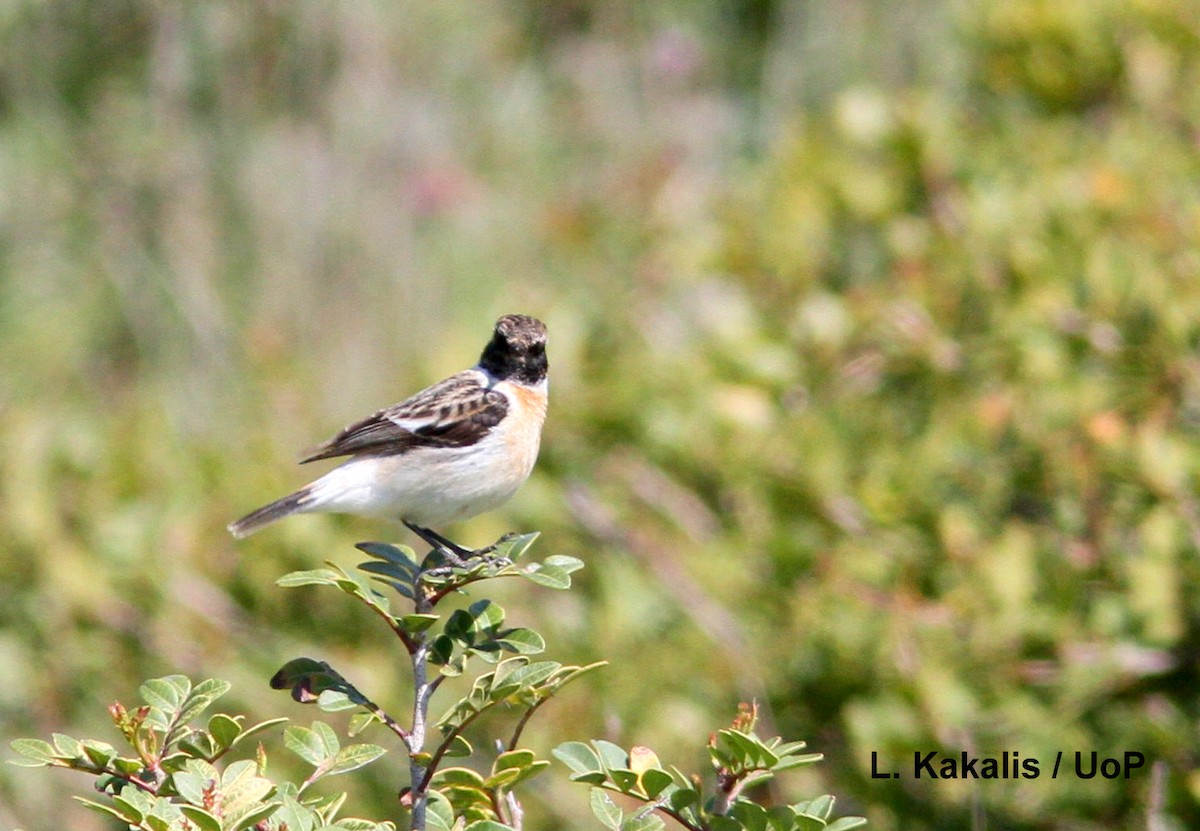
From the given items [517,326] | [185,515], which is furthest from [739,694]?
[185,515]

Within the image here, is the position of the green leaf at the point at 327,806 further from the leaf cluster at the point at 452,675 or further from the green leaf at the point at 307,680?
the green leaf at the point at 307,680

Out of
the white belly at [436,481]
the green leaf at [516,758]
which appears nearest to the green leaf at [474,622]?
the green leaf at [516,758]

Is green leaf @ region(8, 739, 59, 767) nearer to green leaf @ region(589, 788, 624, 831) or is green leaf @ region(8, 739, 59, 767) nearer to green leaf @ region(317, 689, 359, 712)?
green leaf @ region(317, 689, 359, 712)

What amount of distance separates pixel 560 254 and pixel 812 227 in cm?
278

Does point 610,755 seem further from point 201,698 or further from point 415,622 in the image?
point 201,698

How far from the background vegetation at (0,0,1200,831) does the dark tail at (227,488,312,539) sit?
150cm

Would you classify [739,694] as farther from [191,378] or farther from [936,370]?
[191,378]

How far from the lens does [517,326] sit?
4035mm

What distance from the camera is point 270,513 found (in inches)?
159

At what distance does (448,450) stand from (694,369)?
2152mm

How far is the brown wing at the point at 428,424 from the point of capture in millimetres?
4098

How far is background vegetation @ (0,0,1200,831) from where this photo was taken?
188 inches

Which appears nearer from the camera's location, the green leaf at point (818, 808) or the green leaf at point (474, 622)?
the green leaf at point (818, 808)

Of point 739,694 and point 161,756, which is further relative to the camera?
point 739,694
